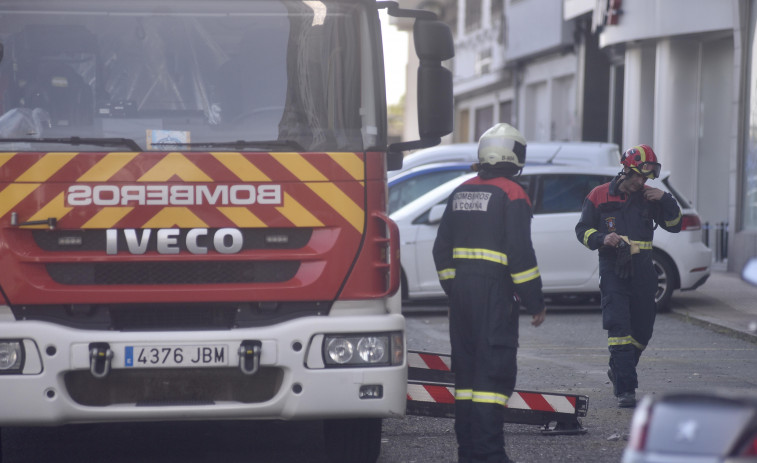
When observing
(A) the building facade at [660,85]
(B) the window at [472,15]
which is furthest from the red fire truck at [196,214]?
(B) the window at [472,15]

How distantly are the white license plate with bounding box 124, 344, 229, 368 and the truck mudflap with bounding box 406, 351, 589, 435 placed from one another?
1.57 meters

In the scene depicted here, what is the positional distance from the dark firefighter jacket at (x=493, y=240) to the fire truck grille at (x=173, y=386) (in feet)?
3.93

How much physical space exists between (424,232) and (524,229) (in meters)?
7.66

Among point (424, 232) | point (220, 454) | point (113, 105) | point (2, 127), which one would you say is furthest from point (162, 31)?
point (424, 232)

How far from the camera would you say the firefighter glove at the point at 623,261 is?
8094mm

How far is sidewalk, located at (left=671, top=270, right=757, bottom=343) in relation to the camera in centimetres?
1269

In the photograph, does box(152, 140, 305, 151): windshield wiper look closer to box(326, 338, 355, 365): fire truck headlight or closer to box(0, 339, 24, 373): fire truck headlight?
box(326, 338, 355, 365): fire truck headlight

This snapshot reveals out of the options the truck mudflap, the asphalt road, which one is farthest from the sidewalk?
the truck mudflap

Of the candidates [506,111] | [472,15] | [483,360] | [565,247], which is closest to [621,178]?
[483,360]

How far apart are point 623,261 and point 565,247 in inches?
223

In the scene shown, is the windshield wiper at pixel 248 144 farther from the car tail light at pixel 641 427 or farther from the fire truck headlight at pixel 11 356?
the car tail light at pixel 641 427

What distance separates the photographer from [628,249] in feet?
26.6

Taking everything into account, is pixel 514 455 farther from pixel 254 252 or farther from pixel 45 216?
pixel 45 216

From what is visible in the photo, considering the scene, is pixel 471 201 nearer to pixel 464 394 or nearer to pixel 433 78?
pixel 433 78
